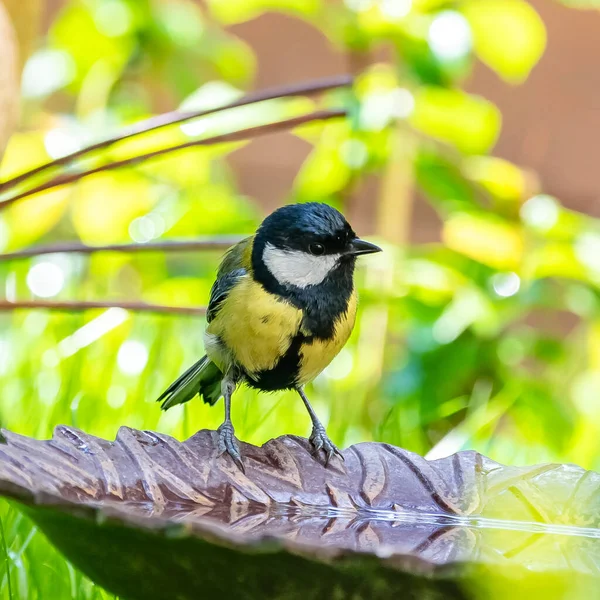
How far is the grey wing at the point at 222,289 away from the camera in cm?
141

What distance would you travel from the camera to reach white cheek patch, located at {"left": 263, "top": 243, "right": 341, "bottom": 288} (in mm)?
1368

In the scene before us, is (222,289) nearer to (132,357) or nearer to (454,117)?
(132,357)

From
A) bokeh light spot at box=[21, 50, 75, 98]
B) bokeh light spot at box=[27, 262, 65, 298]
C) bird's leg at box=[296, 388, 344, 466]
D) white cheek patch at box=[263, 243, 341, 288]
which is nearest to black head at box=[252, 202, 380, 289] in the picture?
white cheek patch at box=[263, 243, 341, 288]

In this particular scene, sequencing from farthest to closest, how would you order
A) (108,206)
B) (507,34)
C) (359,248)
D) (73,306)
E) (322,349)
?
(108,206) → (507,34) → (73,306) → (359,248) → (322,349)

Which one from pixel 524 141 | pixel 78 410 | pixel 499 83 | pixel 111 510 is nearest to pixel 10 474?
pixel 111 510

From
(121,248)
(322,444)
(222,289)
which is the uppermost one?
(121,248)

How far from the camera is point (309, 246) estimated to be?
141 centimetres

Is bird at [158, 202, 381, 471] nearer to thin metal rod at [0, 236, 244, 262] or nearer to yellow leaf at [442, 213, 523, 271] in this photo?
Answer: thin metal rod at [0, 236, 244, 262]

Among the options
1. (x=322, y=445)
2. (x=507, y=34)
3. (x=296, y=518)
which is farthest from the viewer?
(x=507, y=34)

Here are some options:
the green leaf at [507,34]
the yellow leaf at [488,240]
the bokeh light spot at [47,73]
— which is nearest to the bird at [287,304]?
the yellow leaf at [488,240]

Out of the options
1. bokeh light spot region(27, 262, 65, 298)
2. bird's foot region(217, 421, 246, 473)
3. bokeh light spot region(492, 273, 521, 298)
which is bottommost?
bird's foot region(217, 421, 246, 473)

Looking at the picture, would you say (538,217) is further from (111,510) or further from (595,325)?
(111,510)

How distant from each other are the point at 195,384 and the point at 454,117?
3.66ft

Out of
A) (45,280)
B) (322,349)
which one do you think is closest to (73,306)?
(322,349)
